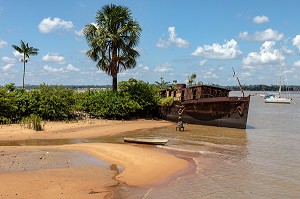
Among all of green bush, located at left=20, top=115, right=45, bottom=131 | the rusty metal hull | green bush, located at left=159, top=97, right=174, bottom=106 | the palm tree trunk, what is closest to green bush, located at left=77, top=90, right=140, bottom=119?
the palm tree trunk

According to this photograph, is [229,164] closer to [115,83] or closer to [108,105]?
[108,105]

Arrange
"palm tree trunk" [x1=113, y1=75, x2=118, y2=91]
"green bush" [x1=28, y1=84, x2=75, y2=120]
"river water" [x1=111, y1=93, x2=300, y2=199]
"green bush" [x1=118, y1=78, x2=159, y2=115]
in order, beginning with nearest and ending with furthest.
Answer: "river water" [x1=111, y1=93, x2=300, y2=199] → "green bush" [x1=28, y1=84, x2=75, y2=120] → "green bush" [x1=118, y1=78, x2=159, y2=115] → "palm tree trunk" [x1=113, y1=75, x2=118, y2=91]

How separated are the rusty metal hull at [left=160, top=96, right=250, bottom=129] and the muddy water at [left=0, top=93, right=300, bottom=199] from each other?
1591mm

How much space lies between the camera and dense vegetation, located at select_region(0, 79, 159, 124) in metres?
25.7

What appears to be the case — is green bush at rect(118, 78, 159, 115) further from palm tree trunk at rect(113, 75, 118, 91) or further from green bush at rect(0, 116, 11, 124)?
green bush at rect(0, 116, 11, 124)

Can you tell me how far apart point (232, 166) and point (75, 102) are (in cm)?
1767

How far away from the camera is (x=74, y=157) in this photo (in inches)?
582

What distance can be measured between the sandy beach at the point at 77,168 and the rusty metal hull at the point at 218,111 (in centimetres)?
1075

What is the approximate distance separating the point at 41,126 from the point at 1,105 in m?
3.87

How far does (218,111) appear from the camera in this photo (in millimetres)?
27094

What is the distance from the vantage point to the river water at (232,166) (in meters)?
10.6

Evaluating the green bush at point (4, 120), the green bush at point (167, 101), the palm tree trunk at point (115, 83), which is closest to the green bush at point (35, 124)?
the green bush at point (4, 120)

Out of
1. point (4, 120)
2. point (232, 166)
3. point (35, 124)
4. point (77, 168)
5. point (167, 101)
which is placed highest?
point (167, 101)

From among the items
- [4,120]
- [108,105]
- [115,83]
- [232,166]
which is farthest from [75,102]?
[232,166]
